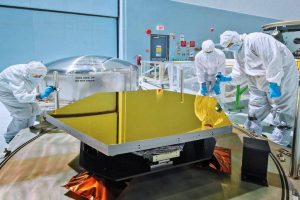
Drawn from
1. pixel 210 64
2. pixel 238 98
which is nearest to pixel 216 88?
pixel 210 64

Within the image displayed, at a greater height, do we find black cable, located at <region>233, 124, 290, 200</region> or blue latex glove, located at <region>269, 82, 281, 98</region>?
blue latex glove, located at <region>269, 82, 281, 98</region>

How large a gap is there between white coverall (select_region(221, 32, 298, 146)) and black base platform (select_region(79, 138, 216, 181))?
1.42 metres

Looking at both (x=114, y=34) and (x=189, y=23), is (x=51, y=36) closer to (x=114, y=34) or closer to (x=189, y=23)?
(x=114, y=34)

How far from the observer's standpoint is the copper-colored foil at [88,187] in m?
0.64

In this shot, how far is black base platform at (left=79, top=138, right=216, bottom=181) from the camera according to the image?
0.66 meters

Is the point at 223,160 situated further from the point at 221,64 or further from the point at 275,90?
the point at 221,64

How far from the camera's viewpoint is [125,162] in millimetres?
698

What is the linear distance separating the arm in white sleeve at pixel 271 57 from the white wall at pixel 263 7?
12.9 ft

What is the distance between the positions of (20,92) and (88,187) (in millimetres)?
1820

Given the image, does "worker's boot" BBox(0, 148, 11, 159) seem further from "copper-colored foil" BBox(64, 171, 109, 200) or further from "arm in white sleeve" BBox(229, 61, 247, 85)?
"arm in white sleeve" BBox(229, 61, 247, 85)

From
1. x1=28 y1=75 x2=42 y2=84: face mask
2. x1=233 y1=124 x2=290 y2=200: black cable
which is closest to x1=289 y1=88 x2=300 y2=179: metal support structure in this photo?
x1=233 y1=124 x2=290 y2=200: black cable

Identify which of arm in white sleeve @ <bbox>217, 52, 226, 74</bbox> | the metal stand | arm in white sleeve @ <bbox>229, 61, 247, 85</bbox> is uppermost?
arm in white sleeve @ <bbox>217, 52, 226, 74</bbox>

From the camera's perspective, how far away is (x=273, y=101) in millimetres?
2168

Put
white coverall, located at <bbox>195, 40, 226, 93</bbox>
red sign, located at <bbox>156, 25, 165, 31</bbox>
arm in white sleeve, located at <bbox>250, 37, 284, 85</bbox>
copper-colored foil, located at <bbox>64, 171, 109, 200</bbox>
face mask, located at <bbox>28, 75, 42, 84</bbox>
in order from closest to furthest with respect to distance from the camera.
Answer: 1. copper-colored foil, located at <bbox>64, 171, 109, 200</bbox>
2. arm in white sleeve, located at <bbox>250, 37, 284, 85</bbox>
3. face mask, located at <bbox>28, 75, 42, 84</bbox>
4. white coverall, located at <bbox>195, 40, 226, 93</bbox>
5. red sign, located at <bbox>156, 25, 165, 31</bbox>
